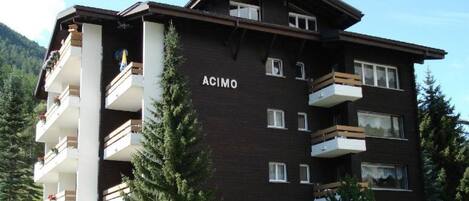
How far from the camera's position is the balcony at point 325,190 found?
104 ft

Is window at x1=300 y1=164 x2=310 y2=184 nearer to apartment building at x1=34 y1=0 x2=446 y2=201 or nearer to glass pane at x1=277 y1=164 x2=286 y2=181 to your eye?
apartment building at x1=34 y1=0 x2=446 y2=201

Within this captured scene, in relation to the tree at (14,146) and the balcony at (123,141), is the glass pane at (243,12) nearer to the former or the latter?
the balcony at (123,141)

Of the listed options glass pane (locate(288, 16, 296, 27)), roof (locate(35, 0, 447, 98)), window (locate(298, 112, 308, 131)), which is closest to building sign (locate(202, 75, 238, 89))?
roof (locate(35, 0, 447, 98))

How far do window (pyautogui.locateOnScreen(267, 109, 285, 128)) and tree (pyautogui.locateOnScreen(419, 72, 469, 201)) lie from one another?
12.8m

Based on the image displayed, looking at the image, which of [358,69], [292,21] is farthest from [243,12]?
[358,69]

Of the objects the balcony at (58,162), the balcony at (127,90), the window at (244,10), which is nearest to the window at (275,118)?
the window at (244,10)

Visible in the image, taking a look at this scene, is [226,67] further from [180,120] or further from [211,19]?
[180,120]

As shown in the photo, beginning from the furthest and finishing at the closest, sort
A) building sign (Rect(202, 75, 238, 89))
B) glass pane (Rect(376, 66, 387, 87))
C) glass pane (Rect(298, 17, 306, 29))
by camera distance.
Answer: glass pane (Rect(298, 17, 306, 29)), glass pane (Rect(376, 66, 387, 87)), building sign (Rect(202, 75, 238, 89))

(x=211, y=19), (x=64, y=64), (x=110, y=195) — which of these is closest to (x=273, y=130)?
(x=211, y=19)

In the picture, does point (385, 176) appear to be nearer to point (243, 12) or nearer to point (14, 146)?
point (243, 12)

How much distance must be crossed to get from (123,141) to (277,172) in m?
7.47

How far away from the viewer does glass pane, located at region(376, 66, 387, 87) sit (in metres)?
36.4

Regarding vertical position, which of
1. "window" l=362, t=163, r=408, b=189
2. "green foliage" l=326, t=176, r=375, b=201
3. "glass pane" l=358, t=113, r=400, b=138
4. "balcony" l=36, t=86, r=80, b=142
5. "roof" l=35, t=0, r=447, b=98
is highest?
"roof" l=35, t=0, r=447, b=98

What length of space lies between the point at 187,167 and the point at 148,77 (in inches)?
277
